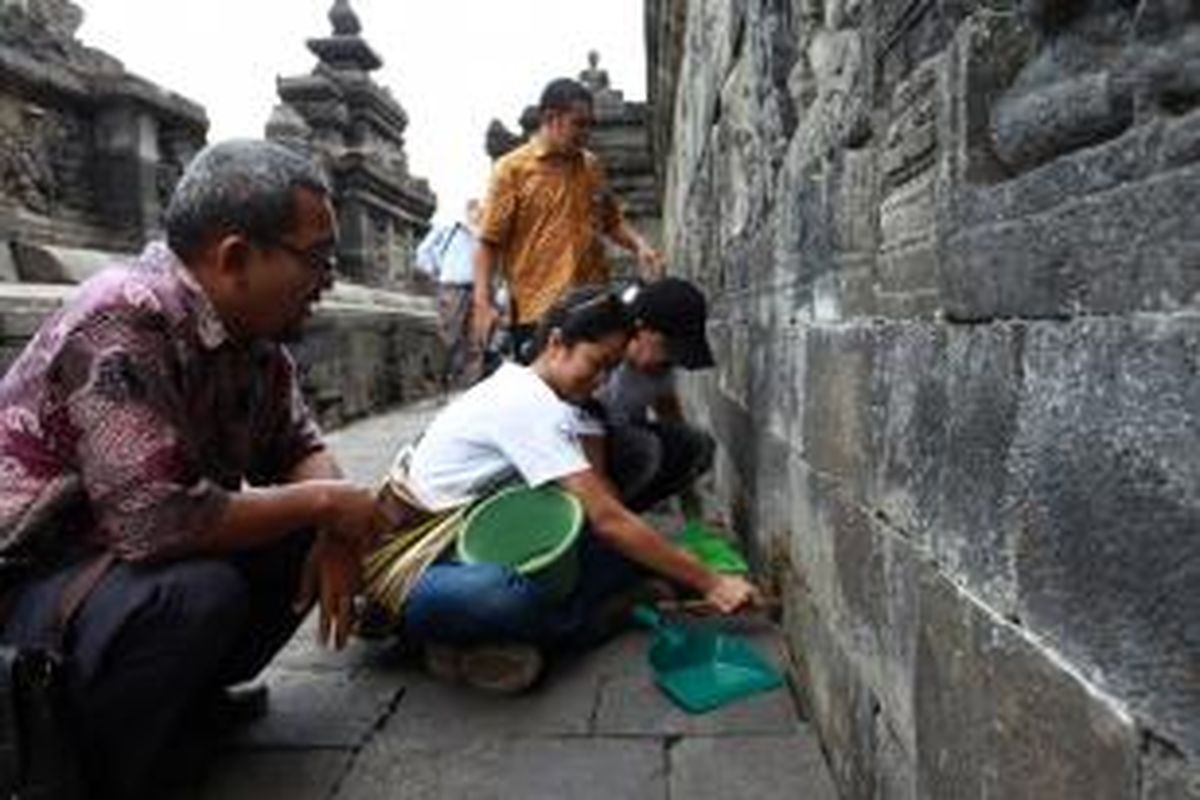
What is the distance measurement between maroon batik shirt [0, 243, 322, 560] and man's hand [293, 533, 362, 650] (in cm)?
34

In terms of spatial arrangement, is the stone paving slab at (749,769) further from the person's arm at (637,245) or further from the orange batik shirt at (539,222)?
the person's arm at (637,245)

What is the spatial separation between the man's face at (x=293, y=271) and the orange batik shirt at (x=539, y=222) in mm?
2973

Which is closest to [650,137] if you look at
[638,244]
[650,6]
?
[650,6]

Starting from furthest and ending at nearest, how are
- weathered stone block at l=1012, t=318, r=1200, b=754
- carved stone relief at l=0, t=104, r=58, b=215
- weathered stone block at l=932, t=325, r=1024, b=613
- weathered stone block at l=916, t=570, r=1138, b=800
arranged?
carved stone relief at l=0, t=104, r=58, b=215, weathered stone block at l=932, t=325, r=1024, b=613, weathered stone block at l=916, t=570, r=1138, b=800, weathered stone block at l=1012, t=318, r=1200, b=754

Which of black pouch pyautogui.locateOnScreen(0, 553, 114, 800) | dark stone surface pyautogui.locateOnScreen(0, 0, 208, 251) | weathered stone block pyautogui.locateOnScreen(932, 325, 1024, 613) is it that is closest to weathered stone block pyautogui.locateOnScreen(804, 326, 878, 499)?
weathered stone block pyautogui.locateOnScreen(932, 325, 1024, 613)

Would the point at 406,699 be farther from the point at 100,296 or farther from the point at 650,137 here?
the point at 650,137


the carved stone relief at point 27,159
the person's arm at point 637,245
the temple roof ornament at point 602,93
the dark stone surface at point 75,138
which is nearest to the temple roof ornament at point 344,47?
the temple roof ornament at point 602,93

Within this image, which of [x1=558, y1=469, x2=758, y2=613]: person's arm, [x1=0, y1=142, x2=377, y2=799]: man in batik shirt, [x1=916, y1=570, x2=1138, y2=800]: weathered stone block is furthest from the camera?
[x1=558, y1=469, x2=758, y2=613]: person's arm

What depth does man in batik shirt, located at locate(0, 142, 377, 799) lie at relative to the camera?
234 cm

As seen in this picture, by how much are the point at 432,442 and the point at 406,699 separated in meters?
0.74

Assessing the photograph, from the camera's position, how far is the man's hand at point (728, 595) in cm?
338

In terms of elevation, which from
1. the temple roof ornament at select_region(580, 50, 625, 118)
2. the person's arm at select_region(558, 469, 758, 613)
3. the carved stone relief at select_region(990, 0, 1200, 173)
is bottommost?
the person's arm at select_region(558, 469, 758, 613)

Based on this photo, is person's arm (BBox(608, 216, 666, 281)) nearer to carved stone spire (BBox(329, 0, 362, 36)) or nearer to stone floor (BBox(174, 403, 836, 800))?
stone floor (BBox(174, 403, 836, 800))

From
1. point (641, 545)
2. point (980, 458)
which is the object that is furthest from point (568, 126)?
point (980, 458)
